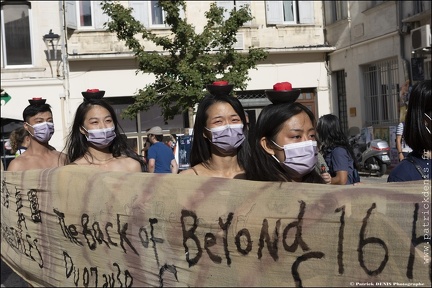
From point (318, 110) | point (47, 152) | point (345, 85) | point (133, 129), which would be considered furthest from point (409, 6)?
point (47, 152)

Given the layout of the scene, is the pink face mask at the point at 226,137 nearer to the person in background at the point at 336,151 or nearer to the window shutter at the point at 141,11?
the person in background at the point at 336,151

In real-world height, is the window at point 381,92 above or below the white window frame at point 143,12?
below

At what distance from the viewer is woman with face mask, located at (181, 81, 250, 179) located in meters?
4.40

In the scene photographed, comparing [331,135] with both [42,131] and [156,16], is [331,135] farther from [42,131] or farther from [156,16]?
[156,16]

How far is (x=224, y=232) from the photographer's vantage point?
10.1 feet

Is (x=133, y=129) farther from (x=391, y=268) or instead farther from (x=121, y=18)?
(x=391, y=268)

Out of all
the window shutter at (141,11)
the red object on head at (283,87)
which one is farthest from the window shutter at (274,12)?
the red object on head at (283,87)

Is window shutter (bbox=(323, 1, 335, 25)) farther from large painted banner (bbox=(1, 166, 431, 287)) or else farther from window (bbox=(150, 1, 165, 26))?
large painted banner (bbox=(1, 166, 431, 287))

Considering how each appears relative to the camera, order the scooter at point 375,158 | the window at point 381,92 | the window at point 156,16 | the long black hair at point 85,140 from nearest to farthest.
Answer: the long black hair at point 85,140 → the scooter at point 375,158 → the window at point 381,92 → the window at point 156,16

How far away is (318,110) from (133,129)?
5923 millimetres

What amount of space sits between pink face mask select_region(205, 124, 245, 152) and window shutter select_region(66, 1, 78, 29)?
1869cm

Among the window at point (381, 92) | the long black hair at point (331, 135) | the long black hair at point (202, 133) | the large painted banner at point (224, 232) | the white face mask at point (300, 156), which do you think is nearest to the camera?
the large painted banner at point (224, 232)

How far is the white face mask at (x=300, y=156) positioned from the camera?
3.34 m

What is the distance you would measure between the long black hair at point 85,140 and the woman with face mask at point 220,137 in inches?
38.5
